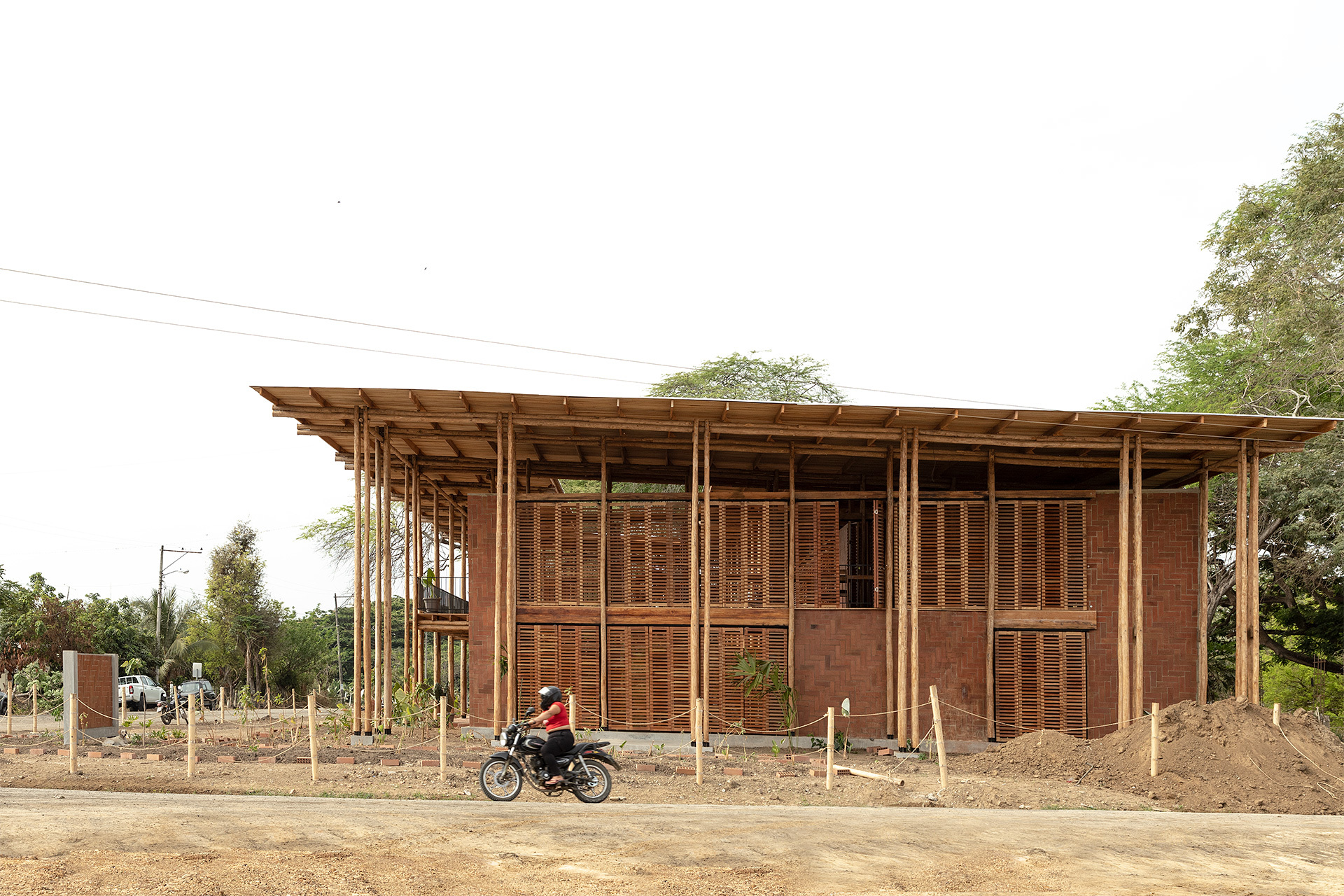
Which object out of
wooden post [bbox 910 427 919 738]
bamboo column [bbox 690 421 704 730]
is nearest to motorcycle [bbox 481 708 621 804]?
bamboo column [bbox 690 421 704 730]

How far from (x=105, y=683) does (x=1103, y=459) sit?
763 inches

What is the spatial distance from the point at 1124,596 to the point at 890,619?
4114mm

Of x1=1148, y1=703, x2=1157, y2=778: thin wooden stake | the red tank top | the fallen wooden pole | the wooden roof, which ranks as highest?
the wooden roof

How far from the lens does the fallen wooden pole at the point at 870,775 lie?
15484 millimetres

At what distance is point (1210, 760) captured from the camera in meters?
16.3

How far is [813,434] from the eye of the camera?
19719 mm

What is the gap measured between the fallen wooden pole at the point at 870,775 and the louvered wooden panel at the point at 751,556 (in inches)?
176

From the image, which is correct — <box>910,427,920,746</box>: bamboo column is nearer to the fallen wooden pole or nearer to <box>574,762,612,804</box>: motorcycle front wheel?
the fallen wooden pole

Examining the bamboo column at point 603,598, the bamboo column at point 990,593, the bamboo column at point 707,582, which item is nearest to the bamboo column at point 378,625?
the bamboo column at point 603,598

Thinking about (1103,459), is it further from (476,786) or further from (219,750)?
A: (219,750)

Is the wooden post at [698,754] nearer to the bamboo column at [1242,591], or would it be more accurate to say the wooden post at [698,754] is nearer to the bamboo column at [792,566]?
the bamboo column at [792,566]

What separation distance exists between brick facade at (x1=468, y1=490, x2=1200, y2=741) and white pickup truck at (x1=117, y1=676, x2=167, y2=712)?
24.3 m

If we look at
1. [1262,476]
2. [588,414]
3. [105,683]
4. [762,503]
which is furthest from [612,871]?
[1262,476]

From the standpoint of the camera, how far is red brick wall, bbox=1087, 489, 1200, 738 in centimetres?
2069
